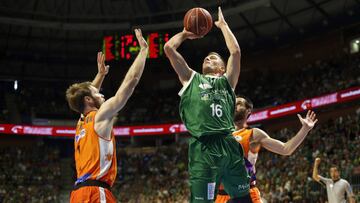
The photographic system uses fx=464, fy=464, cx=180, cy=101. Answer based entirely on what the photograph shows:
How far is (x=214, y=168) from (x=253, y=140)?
1.47 meters

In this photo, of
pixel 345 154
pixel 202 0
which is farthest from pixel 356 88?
pixel 202 0

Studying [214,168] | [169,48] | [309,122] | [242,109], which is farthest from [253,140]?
[169,48]

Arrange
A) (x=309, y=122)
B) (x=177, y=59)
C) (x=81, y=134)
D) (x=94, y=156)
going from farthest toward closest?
(x=309, y=122)
(x=177, y=59)
(x=81, y=134)
(x=94, y=156)

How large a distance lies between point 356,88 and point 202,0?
35.3ft

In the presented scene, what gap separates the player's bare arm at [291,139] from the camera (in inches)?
218

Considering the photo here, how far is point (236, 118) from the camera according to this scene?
5.83 m

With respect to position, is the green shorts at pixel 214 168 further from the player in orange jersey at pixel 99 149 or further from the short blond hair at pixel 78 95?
the short blond hair at pixel 78 95

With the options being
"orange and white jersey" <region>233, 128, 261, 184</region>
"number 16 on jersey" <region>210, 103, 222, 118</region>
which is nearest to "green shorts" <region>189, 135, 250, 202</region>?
"number 16 on jersey" <region>210, 103, 222, 118</region>

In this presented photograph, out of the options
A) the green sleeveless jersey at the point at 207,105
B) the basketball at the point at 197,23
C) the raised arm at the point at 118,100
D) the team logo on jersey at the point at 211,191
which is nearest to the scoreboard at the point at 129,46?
the basketball at the point at 197,23

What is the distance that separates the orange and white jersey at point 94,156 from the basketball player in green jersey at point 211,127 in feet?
2.64

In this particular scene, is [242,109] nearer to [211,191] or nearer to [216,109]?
[216,109]

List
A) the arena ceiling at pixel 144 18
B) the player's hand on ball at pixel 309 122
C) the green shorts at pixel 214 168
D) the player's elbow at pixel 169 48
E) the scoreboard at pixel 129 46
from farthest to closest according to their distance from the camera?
the arena ceiling at pixel 144 18
the scoreboard at pixel 129 46
the player's hand on ball at pixel 309 122
the player's elbow at pixel 169 48
the green shorts at pixel 214 168

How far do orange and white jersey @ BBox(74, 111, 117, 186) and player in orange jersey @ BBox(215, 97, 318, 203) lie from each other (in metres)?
1.71

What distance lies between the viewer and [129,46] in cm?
2683
